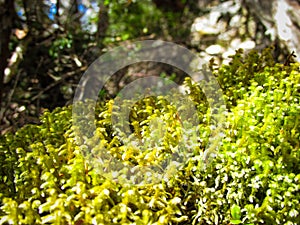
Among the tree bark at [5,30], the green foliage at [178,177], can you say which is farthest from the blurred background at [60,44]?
the green foliage at [178,177]

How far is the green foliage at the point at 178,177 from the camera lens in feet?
4.56

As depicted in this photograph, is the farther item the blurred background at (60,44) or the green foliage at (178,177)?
the blurred background at (60,44)

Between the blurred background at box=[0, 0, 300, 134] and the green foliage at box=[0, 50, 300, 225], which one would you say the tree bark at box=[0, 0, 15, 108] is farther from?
the green foliage at box=[0, 50, 300, 225]

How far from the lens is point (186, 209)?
5.24 ft

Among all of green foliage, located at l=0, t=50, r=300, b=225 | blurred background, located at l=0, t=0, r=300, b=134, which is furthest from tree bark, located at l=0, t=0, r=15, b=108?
green foliage, located at l=0, t=50, r=300, b=225

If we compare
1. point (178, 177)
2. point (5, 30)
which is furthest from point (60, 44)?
point (178, 177)

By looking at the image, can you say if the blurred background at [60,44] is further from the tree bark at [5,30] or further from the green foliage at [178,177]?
the green foliage at [178,177]

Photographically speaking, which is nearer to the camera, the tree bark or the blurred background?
the tree bark

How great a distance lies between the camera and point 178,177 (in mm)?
1596

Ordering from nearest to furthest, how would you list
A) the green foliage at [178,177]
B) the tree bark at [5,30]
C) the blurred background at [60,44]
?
the green foliage at [178,177] → the tree bark at [5,30] → the blurred background at [60,44]

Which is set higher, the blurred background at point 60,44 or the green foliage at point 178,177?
the blurred background at point 60,44

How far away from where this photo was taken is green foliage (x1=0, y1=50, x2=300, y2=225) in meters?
1.39

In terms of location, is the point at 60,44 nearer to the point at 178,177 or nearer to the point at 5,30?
the point at 5,30

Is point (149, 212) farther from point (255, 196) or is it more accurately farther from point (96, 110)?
point (96, 110)
